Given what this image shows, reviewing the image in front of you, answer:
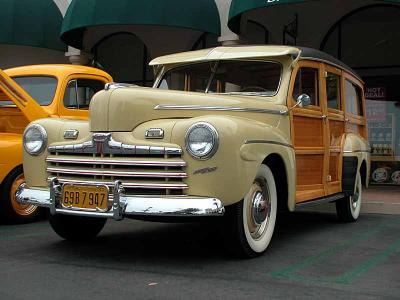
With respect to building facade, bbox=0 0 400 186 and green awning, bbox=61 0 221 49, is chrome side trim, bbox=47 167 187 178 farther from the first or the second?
green awning, bbox=61 0 221 49

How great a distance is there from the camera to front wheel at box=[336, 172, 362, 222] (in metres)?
6.94

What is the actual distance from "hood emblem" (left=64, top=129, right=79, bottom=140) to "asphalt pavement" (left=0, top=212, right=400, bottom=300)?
41.3 inches

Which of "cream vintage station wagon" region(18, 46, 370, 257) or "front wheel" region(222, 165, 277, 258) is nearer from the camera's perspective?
"cream vintage station wagon" region(18, 46, 370, 257)

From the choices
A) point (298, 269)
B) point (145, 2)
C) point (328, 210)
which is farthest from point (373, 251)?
point (145, 2)

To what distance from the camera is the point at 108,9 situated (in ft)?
36.2

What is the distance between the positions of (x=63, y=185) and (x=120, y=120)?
0.73 m

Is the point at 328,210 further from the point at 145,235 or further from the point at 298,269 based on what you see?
the point at 298,269

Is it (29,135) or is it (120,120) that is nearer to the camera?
(120,120)

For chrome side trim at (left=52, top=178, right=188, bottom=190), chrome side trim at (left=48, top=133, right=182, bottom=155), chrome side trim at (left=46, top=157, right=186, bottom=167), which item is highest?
chrome side trim at (left=48, top=133, right=182, bottom=155)

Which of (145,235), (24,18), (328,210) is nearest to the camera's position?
(145,235)

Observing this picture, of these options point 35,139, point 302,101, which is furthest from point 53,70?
point 302,101

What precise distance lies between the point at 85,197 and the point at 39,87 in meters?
3.70

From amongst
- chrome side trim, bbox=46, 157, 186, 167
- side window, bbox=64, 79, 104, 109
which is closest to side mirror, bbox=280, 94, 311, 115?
chrome side trim, bbox=46, 157, 186, 167

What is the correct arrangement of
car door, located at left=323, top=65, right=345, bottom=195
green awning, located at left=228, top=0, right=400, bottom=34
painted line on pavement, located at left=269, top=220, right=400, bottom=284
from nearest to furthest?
painted line on pavement, located at left=269, top=220, right=400, bottom=284, car door, located at left=323, top=65, right=345, bottom=195, green awning, located at left=228, top=0, right=400, bottom=34
